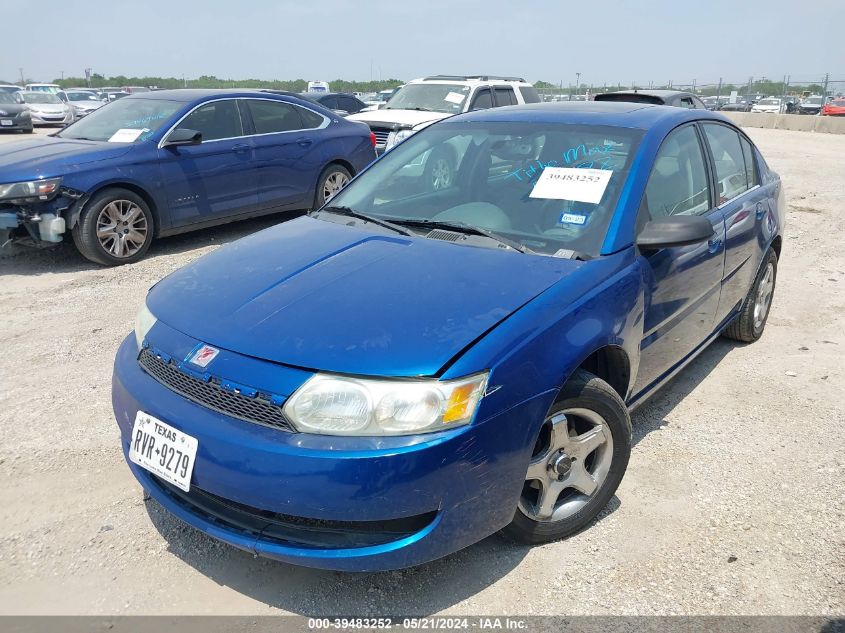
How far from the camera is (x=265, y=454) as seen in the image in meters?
2.09

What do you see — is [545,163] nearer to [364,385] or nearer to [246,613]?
[364,385]

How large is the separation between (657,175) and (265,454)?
222 cm

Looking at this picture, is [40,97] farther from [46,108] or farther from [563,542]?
[563,542]

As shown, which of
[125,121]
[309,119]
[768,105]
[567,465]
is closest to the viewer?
[567,465]

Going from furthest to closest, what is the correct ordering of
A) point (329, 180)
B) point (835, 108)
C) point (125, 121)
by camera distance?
point (835, 108)
point (329, 180)
point (125, 121)

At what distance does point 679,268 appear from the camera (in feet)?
10.6

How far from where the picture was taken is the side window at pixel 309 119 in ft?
26.4

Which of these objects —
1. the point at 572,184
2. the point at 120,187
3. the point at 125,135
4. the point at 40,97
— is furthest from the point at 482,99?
the point at 40,97

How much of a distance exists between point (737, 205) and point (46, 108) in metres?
25.7

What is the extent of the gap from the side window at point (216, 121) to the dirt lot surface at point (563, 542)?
10.3ft

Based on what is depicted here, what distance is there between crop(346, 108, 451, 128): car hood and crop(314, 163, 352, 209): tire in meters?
1.75

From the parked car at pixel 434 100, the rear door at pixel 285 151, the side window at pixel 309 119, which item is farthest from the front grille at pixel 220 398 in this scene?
the parked car at pixel 434 100

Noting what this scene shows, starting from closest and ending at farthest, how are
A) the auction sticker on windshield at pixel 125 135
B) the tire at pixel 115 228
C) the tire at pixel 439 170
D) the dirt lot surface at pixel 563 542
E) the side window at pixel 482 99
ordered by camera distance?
1. the dirt lot surface at pixel 563 542
2. the tire at pixel 439 170
3. the tire at pixel 115 228
4. the auction sticker on windshield at pixel 125 135
5. the side window at pixel 482 99

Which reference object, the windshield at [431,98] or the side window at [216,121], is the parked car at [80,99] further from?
the side window at [216,121]
